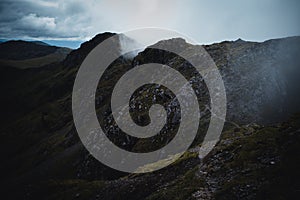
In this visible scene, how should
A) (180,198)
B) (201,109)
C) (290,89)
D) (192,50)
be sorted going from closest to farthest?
1. (180,198)
2. (201,109)
3. (290,89)
4. (192,50)

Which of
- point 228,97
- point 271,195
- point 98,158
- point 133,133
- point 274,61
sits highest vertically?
point 274,61

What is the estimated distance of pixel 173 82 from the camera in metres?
126

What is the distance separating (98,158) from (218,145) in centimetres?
7458

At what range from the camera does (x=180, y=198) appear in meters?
43.3

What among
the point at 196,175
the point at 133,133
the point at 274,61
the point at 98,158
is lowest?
the point at 98,158

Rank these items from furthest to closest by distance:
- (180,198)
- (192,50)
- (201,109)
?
1. (192,50)
2. (201,109)
3. (180,198)

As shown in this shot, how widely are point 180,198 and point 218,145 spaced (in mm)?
20870

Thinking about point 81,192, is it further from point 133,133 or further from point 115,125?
point 115,125

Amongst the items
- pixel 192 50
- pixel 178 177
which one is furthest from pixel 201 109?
pixel 192 50

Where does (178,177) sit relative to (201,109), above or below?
below

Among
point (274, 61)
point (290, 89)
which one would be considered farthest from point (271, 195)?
point (274, 61)

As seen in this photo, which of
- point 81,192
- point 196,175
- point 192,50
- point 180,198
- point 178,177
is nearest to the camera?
point 180,198

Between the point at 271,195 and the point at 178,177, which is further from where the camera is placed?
the point at 178,177

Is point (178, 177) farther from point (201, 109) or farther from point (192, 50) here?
point (192, 50)
